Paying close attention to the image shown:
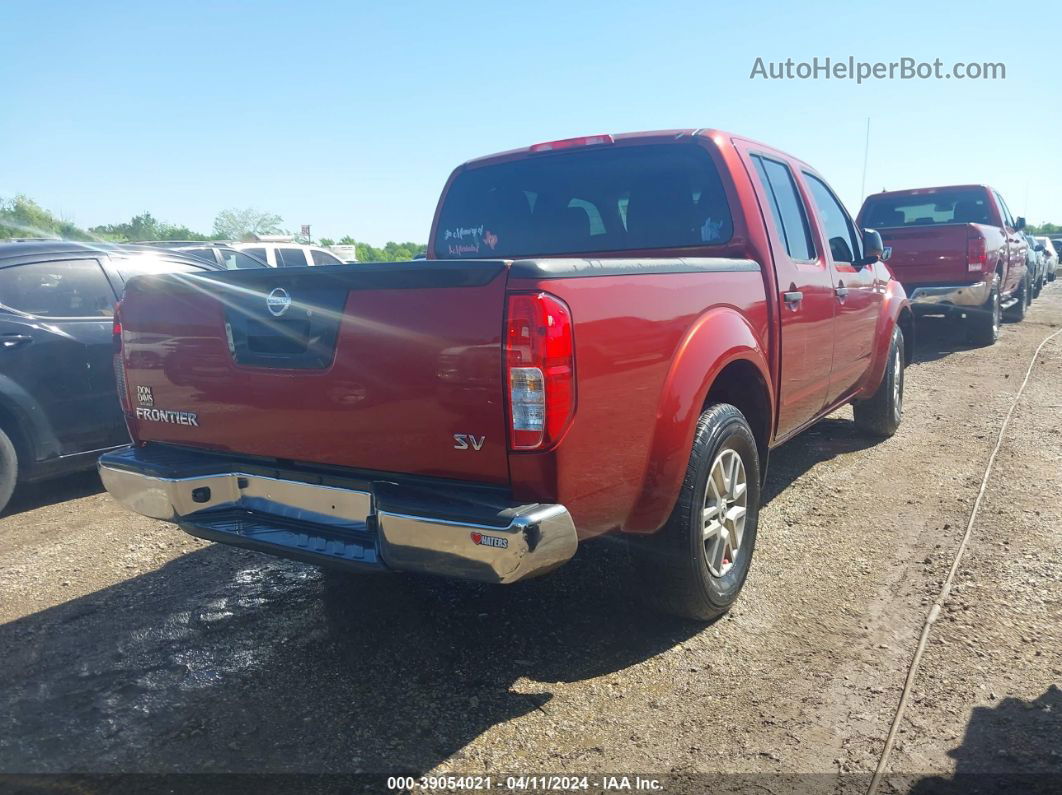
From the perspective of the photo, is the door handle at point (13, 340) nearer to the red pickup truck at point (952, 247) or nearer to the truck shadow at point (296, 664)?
the truck shadow at point (296, 664)

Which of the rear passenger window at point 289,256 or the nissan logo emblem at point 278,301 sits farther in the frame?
the rear passenger window at point 289,256

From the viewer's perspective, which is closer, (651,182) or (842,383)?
(651,182)

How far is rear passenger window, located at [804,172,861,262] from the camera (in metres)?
5.02

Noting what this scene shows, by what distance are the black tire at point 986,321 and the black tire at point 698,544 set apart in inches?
331

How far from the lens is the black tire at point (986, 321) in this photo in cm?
1036

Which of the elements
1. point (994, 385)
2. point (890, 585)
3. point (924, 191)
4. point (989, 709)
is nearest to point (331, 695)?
point (989, 709)

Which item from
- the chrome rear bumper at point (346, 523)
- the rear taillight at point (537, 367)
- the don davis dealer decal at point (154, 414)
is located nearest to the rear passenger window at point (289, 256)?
the don davis dealer decal at point (154, 414)

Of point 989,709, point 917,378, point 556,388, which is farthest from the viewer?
point 917,378

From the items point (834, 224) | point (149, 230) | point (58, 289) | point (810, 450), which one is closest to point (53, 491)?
point (58, 289)

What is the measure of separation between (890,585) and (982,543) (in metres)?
0.75

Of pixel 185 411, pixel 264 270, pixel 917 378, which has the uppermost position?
pixel 264 270

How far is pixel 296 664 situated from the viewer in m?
3.12

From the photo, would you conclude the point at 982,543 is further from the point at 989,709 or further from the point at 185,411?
the point at 185,411

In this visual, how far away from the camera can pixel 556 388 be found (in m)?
2.41
